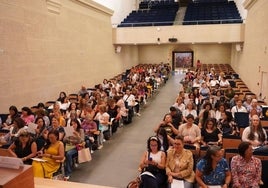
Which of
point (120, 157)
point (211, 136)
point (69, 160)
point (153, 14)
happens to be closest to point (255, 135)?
point (211, 136)

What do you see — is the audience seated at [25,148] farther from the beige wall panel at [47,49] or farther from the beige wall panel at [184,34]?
the beige wall panel at [184,34]

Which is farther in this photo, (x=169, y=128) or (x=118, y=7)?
(x=118, y=7)

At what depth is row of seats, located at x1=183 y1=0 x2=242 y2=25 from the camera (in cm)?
1831

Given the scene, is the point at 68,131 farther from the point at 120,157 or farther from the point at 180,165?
the point at 180,165

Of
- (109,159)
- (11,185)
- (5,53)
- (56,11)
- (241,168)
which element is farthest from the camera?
(56,11)

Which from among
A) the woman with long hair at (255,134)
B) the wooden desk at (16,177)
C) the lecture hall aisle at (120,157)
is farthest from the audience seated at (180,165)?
the wooden desk at (16,177)

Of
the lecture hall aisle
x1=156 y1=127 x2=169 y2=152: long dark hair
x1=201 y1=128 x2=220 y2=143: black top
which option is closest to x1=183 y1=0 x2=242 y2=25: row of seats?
the lecture hall aisle

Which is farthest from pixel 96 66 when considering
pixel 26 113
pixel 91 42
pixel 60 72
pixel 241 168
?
pixel 241 168

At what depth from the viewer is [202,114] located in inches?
249

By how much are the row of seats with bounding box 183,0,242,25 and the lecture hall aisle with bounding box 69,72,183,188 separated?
1086 cm

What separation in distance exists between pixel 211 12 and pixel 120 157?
17776 millimetres

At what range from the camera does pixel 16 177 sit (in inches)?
91.5

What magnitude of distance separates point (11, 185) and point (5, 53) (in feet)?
20.9

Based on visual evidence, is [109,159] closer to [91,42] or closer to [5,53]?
[5,53]
